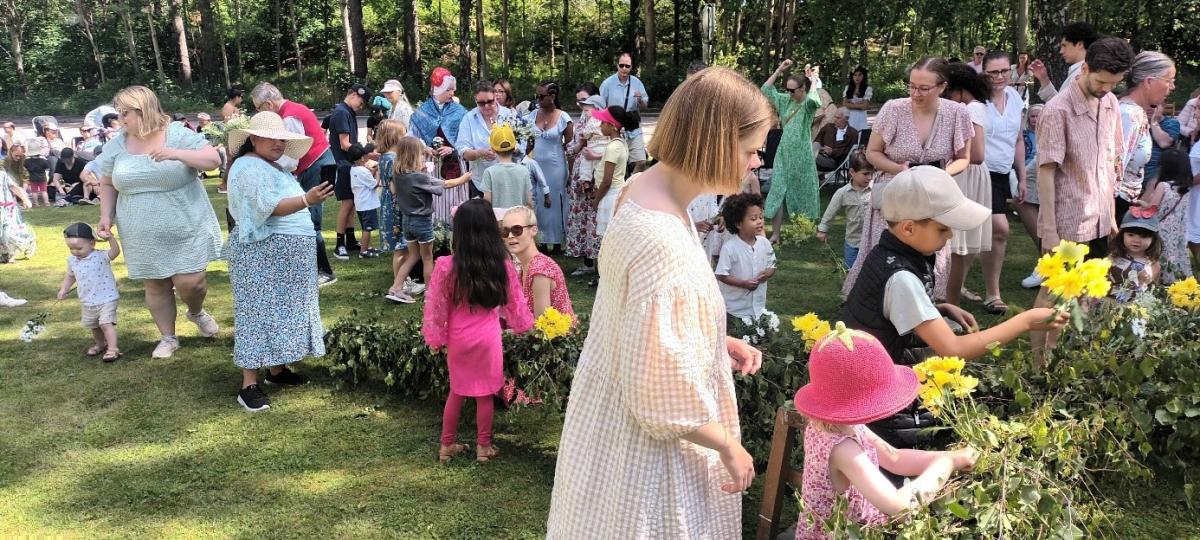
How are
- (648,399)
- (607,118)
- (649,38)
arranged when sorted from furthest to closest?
1. (649,38)
2. (607,118)
3. (648,399)

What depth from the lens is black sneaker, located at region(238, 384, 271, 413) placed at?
18.3 ft

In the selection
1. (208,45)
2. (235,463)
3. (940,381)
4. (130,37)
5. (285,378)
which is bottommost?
(235,463)

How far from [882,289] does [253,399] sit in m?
4.00

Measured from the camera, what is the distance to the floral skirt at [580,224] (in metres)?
8.79

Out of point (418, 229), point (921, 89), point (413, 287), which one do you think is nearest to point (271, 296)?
point (418, 229)

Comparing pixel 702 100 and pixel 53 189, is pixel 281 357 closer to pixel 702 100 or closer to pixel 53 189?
pixel 702 100

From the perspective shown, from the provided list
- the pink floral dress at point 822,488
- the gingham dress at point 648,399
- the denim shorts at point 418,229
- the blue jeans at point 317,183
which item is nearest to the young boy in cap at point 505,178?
the denim shorts at point 418,229

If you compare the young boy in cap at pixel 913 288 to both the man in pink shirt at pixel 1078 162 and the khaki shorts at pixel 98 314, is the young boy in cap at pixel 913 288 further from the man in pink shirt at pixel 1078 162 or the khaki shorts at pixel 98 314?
the khaki shorts at pixel 98 314

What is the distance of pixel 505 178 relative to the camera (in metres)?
8.16

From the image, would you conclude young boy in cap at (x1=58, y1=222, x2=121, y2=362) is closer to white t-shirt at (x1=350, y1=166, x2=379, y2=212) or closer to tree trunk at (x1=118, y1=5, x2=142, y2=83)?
white t-shirt at (x1=350, y1=166, x2=379, y2=212)

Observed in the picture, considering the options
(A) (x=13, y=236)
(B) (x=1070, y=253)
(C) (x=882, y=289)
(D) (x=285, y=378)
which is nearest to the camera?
(B) (x=1070, y=253)

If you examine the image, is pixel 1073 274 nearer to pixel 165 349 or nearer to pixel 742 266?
pixel 742 266

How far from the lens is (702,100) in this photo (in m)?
2.07

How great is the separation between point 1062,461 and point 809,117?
787cm
